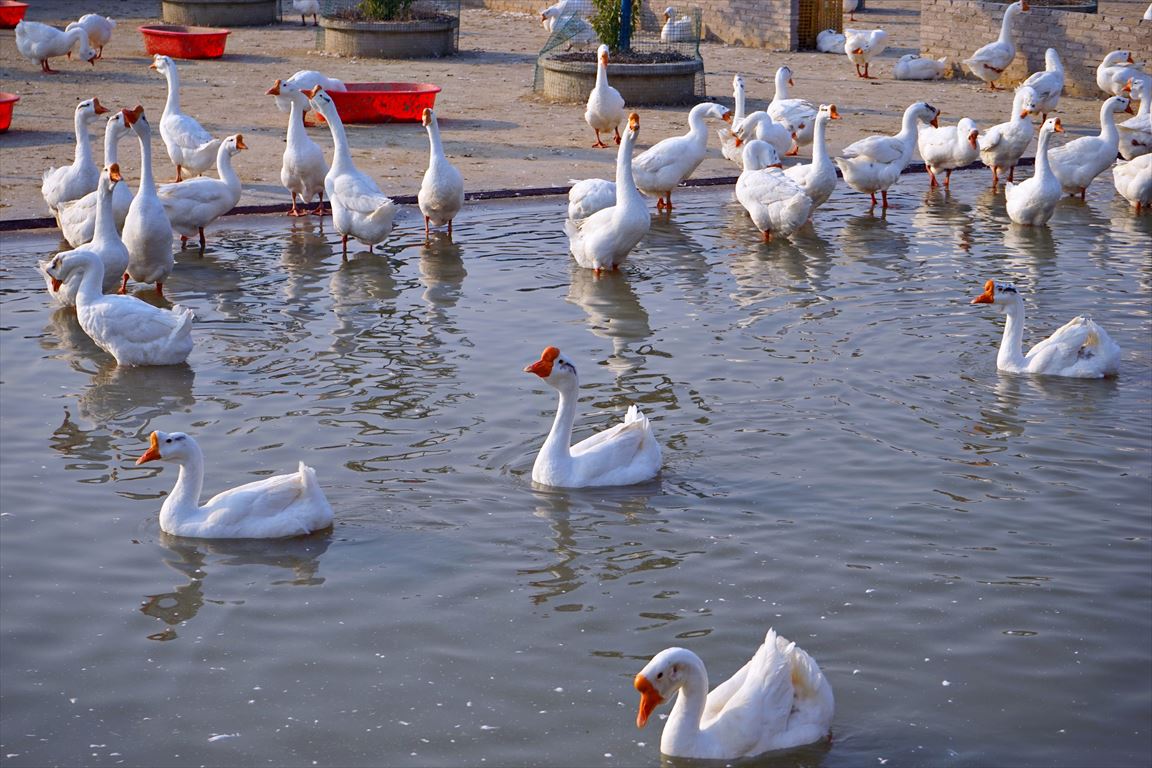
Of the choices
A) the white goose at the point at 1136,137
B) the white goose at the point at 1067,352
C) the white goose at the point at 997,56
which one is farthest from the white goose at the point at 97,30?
the white goose at the point at 1067,352

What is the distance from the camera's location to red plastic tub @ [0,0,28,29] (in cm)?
2696

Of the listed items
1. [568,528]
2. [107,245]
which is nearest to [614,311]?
[107,245]

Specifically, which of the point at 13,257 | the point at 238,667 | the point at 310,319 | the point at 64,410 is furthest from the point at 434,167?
the point at 238,667

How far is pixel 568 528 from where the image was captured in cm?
744

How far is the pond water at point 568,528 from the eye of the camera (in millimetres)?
5734

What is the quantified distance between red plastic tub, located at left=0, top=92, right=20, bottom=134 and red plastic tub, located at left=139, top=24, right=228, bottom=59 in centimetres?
761

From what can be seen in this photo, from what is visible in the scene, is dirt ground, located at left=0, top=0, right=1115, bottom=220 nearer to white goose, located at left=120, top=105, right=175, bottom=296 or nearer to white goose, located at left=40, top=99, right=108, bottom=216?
white goose, located at left=40, top=99, right=108, bottom=216

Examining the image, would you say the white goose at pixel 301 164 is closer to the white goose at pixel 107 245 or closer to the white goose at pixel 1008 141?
the white goose at pixel 107 245

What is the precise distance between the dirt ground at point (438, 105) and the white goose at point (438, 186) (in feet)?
5.04

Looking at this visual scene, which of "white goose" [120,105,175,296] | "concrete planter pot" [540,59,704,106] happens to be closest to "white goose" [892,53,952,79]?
"concrete planter pot" [540,59,704,106]

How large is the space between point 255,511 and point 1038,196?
29.8 ft

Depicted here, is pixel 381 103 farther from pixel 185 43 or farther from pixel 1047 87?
pixel 1047 87

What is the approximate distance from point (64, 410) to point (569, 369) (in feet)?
11.1

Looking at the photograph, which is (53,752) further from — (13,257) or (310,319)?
(13,257)
